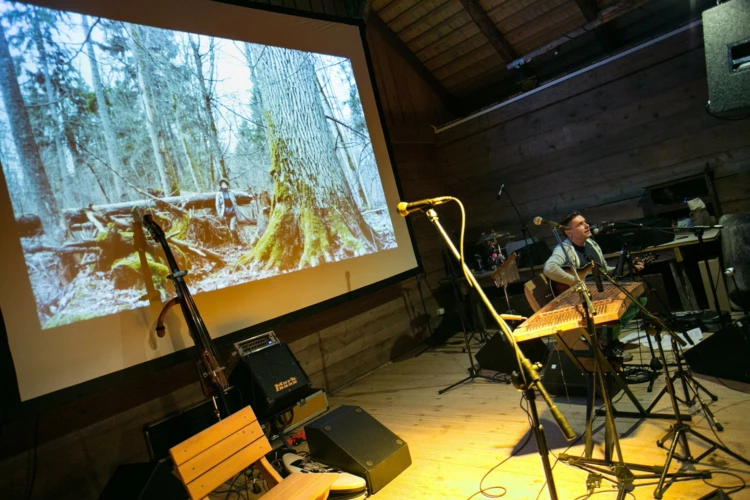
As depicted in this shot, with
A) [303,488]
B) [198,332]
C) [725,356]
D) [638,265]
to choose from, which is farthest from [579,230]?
[198,332]

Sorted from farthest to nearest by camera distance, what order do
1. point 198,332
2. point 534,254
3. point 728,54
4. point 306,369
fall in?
point 534,254 < point 306,369 < point 728,54 < point 198,332

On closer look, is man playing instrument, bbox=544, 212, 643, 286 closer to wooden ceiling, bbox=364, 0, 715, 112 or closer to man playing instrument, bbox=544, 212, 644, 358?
man playing instrument, bbox=544, 212, 644, 358

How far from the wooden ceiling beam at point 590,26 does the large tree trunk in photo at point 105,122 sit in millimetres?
4915

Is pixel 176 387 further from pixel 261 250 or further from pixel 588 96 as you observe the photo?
pixel 588 96

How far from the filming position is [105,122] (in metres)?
3.25

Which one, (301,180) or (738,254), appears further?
(301,180)

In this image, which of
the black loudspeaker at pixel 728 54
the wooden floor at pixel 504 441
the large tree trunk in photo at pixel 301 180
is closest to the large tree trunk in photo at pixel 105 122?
the large tree trunk in photo at pixel 301 180

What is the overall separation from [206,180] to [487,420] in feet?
9.25

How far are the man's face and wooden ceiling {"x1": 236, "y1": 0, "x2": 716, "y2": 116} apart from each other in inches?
114

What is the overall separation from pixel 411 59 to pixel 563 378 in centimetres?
512

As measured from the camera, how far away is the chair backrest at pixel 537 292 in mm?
2952

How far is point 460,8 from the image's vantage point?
19.5 ft

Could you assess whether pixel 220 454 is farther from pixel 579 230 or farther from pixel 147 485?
pixel 579 230

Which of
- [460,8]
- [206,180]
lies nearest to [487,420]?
[206,180]
